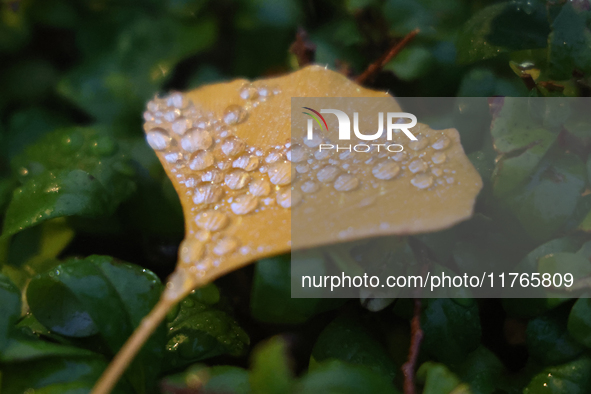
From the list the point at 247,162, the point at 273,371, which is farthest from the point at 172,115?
the point at 273,371

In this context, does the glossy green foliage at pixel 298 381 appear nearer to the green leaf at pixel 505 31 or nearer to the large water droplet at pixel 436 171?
the large water droplet at pixel 436 171

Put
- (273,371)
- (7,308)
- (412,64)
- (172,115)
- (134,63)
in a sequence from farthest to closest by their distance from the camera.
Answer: (134,63) → (412,64) → (172,115) → (7,308) → (273,371)

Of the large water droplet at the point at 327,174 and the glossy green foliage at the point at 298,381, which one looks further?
the large water droplet at the point at 327,174

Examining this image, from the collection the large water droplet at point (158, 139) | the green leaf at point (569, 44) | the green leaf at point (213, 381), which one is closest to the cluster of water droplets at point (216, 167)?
the large water droplet at point (158, 139)

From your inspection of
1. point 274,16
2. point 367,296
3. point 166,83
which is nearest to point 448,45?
point 274,16

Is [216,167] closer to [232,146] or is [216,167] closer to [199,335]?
[232,146]

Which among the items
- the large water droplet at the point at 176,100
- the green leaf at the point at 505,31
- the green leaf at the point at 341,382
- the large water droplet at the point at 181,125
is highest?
the green leaf at the point at 505,31
